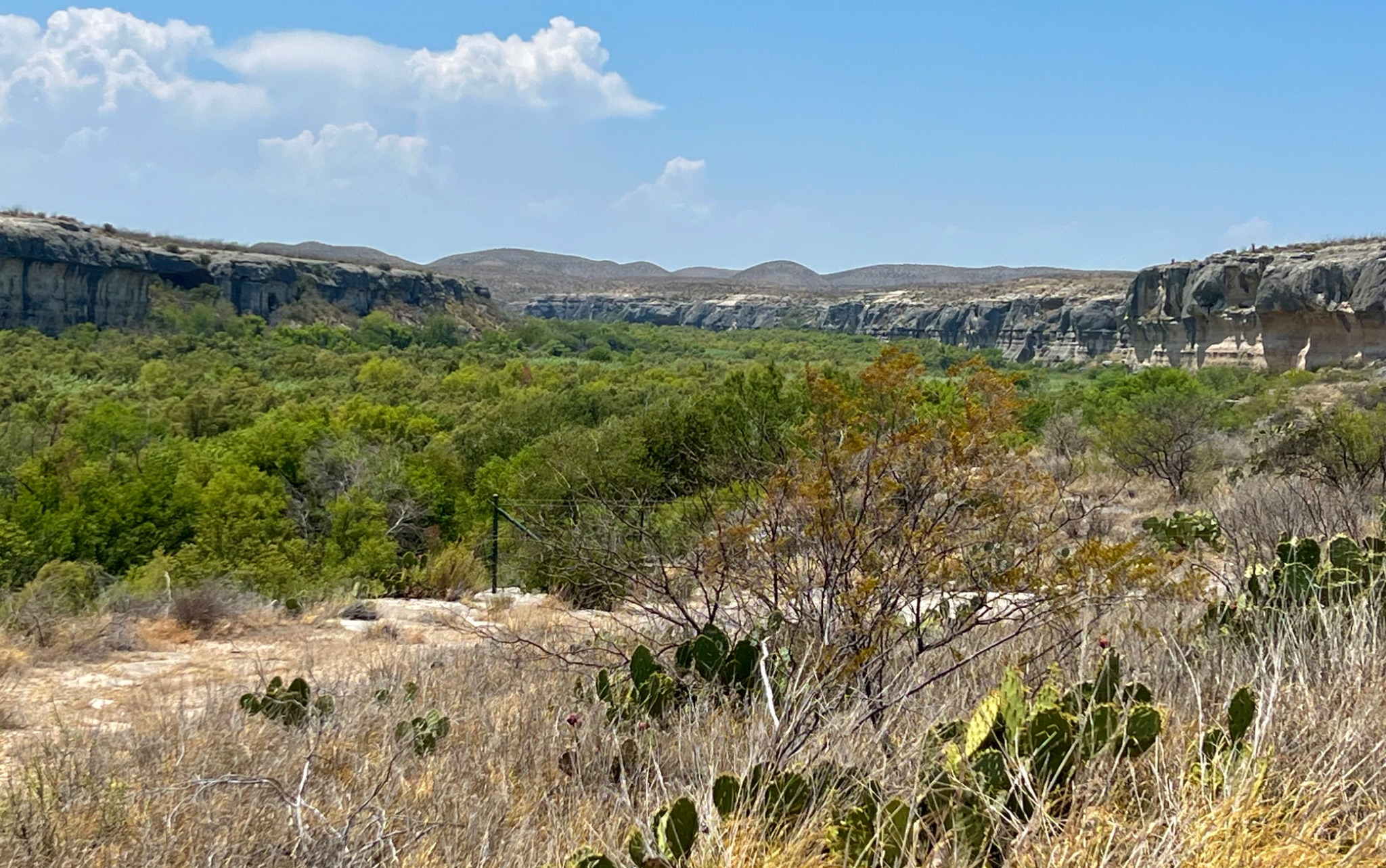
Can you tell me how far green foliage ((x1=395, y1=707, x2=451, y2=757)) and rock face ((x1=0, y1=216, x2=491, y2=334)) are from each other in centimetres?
7038

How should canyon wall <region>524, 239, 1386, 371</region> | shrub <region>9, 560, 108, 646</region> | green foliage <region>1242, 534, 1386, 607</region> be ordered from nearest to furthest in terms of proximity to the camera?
green foliage <region>1242, 534, 1386, 607</region>, shrub <region>9, 560, 108, 646</region>, canyon wall <region>524, 239, 1386, 371</region>

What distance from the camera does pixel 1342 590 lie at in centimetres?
394

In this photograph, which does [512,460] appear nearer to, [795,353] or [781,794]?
[781,794]

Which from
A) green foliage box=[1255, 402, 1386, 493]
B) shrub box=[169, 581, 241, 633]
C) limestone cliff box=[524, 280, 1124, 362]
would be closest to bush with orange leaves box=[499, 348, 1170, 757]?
shrub box=[169, 581, 241, 633]

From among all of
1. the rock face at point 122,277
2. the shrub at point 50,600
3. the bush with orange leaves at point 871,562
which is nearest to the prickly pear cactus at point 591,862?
the bush with orange leaves at point 871,562

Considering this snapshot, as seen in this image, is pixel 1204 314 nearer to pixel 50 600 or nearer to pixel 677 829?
pixel 50 600

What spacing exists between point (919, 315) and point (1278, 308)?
5735 cm

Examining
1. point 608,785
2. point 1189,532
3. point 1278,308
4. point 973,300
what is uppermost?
point 973,300

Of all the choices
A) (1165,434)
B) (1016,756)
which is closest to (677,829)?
(1016,756)

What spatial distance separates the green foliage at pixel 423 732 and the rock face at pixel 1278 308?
4333cm

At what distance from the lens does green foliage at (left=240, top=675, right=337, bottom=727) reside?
Result: 12.8 ft

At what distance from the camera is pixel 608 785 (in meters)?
2.95

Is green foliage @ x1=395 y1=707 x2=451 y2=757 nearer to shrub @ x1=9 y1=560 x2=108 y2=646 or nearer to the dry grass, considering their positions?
the dry grass

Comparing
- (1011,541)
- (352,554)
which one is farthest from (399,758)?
(352,554)
